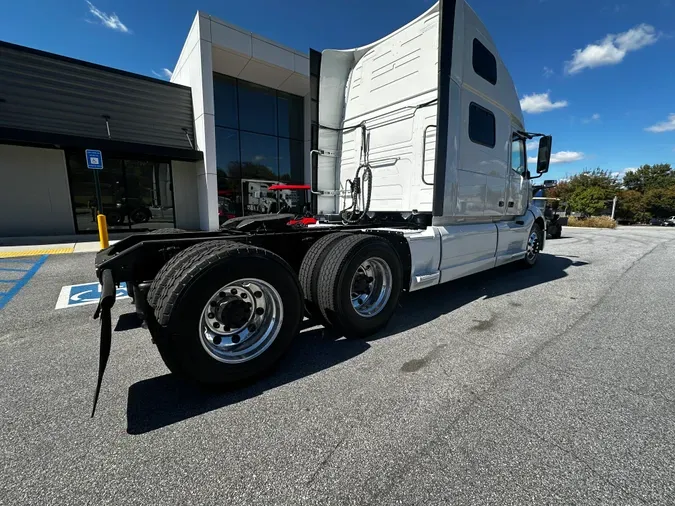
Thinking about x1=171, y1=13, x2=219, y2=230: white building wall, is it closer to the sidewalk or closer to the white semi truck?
the sidewalk

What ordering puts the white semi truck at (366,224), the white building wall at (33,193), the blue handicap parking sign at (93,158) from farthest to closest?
1. the white building wall at (33,193)
2. the blue handicap parking sign at (93,158)
3. the white semi truck at (366,224)

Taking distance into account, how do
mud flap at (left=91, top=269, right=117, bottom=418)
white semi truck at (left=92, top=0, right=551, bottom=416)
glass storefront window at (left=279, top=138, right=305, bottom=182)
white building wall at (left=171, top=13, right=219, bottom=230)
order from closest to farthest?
mud flap at (left=91, top=269, right=117, bottom=418), white semi truck at (left=92, top=0, right=551, bottom=416), white building wall at (left=171, top=13, right=219, bottom=230), glass storefront window at (left=279, top=138, right=305, bottom=182)

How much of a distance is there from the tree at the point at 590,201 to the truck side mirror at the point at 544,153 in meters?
48.1

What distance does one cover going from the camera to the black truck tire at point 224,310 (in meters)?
1.99

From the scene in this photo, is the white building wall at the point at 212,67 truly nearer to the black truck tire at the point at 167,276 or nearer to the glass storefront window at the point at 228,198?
the glass storefront window at the point at 228,198

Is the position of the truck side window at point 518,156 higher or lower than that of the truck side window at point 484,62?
lower

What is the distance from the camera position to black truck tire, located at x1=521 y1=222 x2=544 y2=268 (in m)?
6.55

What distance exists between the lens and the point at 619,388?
2293 mm

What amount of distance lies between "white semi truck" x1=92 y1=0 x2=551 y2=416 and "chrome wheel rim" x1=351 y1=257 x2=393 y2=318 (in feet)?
0.05

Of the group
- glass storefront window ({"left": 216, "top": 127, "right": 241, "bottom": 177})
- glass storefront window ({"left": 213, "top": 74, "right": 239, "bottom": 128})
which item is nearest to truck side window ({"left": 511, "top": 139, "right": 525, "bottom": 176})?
glass storefront window ({"left": 216, "top": 127, "right": 241, "bottom": 177})

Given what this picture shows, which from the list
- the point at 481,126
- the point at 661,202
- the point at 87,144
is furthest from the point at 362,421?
the point at 661,202

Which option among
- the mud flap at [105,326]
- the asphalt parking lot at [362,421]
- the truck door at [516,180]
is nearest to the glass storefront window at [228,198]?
the asphalt parking lot at [362,421]

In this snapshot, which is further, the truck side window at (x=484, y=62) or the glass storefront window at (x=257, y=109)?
the glass storefront window at (x=257, y=109)

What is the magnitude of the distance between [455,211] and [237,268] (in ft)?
10.4
